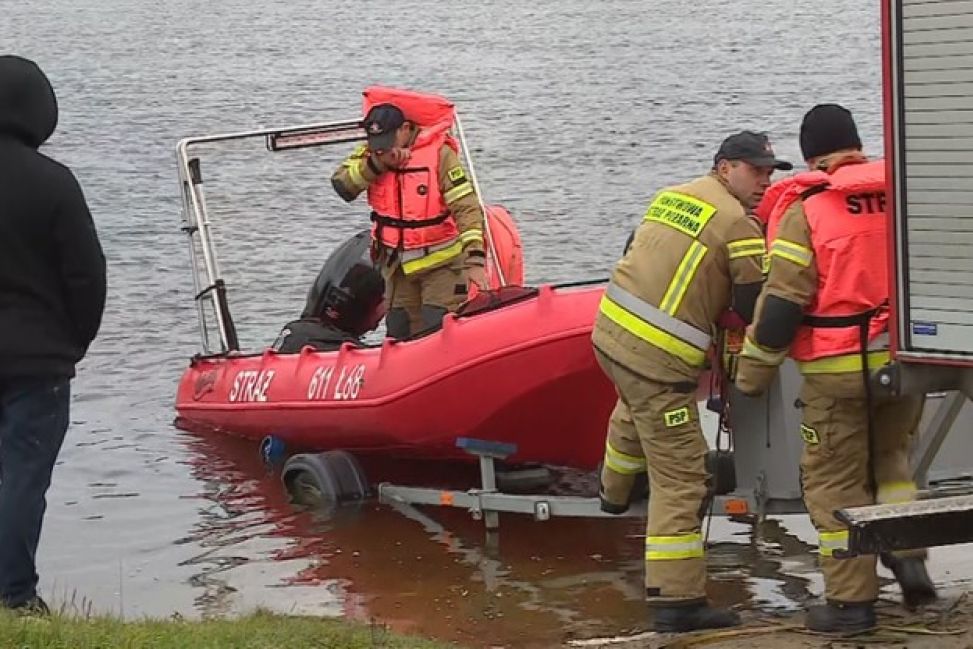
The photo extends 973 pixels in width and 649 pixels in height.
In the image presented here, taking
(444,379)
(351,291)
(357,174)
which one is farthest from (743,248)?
(351,291)

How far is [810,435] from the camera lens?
18.4ft

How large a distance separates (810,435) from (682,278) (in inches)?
25.0

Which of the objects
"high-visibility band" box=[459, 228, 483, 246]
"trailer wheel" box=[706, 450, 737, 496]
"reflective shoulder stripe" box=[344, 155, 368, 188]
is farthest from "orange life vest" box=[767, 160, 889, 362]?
"reflective shoulder stripe" box=[344, 155, 368, 188]

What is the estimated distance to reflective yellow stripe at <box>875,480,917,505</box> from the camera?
5652 mm

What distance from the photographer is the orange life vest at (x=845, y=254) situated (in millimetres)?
5430

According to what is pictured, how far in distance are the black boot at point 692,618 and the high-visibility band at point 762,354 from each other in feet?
2.75

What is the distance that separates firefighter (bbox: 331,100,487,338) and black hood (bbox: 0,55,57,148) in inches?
116

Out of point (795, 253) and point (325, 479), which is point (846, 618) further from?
point (325, 479)

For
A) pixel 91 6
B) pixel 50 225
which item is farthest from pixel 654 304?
pixel 91 6

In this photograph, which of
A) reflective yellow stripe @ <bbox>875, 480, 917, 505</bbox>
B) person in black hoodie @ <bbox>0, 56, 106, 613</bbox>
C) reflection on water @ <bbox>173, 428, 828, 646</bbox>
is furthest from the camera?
reflection on water @ <bbox>173, 428, 828, 646</bbox>

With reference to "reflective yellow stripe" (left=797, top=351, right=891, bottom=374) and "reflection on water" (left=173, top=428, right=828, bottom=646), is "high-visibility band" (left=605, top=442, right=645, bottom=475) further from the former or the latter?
"reflective yellow stripe" (left=797, top=351, right=891, bottom=374)

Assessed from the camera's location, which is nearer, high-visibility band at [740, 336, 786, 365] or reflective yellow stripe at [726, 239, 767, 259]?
high-visibility band at [740, 336, 786, 365]

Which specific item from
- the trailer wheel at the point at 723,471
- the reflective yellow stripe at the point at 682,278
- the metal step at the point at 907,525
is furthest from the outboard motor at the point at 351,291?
the metal step at the point at 907,525

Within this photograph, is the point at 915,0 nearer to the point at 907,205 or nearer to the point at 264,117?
the point at 907,205
